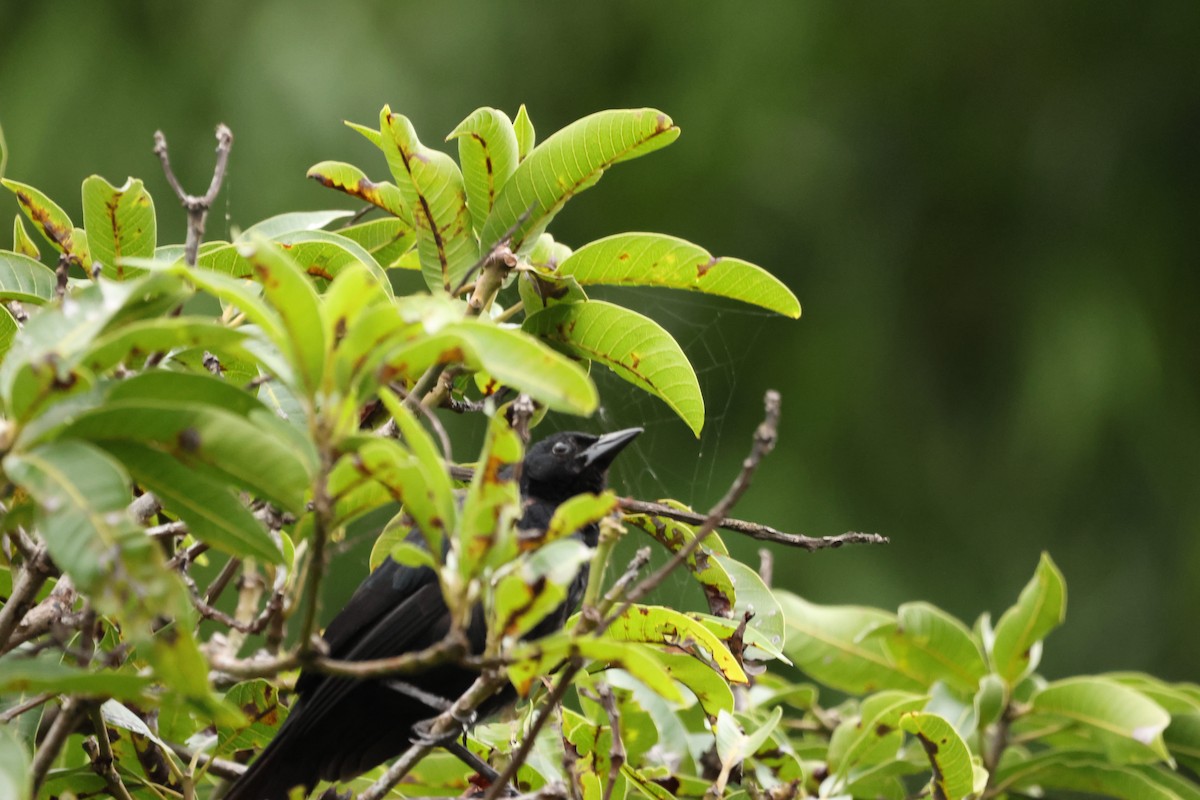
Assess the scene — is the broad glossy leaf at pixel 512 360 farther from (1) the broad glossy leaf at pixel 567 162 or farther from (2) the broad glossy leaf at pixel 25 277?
(2) the broad glossy leaf at pixel 25 277

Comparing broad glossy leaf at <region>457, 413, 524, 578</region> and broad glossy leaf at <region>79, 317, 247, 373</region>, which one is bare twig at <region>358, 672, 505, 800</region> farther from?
broad glossy leaf at <region>79, 317, 247, 373</region>

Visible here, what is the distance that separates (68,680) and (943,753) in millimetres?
1251

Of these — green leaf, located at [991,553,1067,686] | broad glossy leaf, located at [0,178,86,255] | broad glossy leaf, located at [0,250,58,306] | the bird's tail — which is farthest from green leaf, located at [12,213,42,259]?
green leaf, located at [991,553,1067,686]

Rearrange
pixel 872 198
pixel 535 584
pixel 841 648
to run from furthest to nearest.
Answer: pixel 872 198, pixel 841 648, pixel 535 584

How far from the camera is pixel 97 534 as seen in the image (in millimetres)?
1077

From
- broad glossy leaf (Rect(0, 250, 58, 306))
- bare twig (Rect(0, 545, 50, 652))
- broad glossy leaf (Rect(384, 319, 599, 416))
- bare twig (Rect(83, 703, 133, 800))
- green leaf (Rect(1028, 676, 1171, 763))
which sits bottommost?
green leaf (Rect(1028, 676, 1171, 763))

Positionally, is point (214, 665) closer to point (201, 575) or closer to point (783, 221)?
point (201, 575)

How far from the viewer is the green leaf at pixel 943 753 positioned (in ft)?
6.07

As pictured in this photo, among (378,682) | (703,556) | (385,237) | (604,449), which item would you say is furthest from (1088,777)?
(385,237)

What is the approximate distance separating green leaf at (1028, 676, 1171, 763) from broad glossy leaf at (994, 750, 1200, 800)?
0.16 ft

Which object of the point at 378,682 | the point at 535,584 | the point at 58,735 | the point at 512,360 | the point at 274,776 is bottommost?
the point at 274,776

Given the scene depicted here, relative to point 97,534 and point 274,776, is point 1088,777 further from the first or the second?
point 97,534

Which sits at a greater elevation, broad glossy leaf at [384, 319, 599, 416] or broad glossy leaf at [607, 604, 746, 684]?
broad glossy leaf at [384, 319, 599, 416]

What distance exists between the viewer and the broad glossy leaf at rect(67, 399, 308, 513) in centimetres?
115
